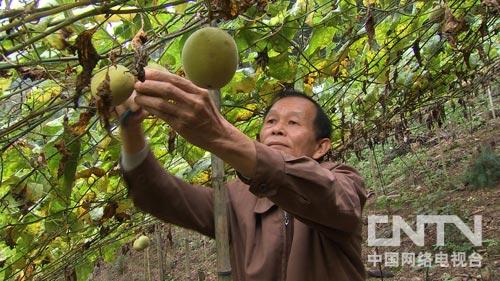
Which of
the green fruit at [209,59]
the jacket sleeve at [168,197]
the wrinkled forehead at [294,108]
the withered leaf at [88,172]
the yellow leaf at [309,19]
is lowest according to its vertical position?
the jacket sleeve at [168,197]

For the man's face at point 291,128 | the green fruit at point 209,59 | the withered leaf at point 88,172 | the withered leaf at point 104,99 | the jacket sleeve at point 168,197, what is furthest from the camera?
the withered leaf at point 88,172

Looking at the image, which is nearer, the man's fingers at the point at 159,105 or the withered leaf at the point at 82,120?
the man's fingers at the point at 159,105

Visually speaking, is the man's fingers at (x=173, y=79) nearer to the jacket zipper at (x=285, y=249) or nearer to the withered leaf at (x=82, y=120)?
the withered leaf at (x=82, y=120)

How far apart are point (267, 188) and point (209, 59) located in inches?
11.5

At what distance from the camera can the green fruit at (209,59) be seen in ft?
3.58

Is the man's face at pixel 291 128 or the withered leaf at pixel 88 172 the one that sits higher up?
the man's face at pixel 291 128

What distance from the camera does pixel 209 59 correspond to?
1.09m

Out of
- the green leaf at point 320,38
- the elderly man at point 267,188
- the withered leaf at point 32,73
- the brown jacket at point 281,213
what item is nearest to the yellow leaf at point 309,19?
the green leaf at point 320,38

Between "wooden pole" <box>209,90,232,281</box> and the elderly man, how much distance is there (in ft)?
0.45

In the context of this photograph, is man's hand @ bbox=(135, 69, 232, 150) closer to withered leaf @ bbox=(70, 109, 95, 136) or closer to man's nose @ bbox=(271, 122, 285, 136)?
withered leaf @ bbox=(70, 109, 95, 136)

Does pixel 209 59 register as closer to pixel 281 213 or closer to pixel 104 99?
pixel 104 99

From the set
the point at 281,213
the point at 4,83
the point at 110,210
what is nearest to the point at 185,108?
the point at 281,213

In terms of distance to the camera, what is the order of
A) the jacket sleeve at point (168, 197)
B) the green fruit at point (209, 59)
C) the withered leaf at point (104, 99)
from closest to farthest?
1. the withered leaf at point (104, 99)
2. the green fruit at point (209, 59)
3. the jacket sleeve at point (168, 197)

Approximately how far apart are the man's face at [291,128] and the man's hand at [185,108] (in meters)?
0.55
